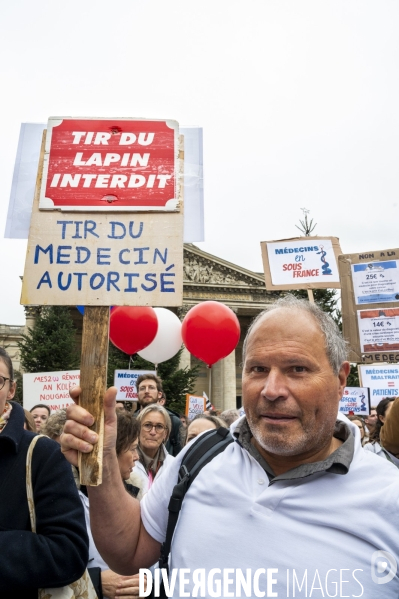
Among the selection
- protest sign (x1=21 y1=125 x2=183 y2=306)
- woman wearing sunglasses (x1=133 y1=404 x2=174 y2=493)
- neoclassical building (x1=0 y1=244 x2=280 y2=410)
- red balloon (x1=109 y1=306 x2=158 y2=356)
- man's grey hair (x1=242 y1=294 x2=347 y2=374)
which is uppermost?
neoclassical building (x1=0 y1=244 x2=280 y2=410)

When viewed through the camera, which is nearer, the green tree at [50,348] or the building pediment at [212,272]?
the green tree at [50,348]

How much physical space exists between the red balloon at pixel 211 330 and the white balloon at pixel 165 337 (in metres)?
1.27

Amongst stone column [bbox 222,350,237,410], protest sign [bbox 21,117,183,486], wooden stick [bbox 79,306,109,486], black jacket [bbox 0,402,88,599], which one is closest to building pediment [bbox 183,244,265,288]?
stone column [bbox 222,350,237,410]

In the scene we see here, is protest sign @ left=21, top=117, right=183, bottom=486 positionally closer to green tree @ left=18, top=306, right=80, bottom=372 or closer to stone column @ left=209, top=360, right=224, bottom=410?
green tree @ left=18, top=306, right=80, bottom=372

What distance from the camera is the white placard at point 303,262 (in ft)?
24.7

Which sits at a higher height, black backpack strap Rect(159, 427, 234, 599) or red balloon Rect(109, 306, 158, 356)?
red balloon Rect(109, 306, 158, 356)

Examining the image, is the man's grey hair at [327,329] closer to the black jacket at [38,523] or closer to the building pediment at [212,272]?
the black jacket at [38,523]

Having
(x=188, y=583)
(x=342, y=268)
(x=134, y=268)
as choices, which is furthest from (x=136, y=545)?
(x=342, y=268)

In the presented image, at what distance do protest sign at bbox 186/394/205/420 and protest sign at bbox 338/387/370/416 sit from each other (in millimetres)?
3179

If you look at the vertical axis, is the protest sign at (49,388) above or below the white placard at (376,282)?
below

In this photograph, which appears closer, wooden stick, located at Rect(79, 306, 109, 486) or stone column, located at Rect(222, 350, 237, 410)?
wooden stick, located at Rect(79, 306, 109, 486)

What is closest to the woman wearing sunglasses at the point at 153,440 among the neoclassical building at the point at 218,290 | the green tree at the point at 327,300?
the green tree at the point at 327,300

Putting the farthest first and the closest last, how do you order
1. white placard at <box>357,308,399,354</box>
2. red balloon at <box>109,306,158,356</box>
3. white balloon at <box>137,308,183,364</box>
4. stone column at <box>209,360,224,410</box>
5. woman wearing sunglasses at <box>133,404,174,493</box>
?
1. stone column at <box>209,360,224,410</box>
2. white balloon at <box>137,308,183,364</box>
3. red balloon at <box>109,306,158,356</box>
4. white placard at <box>357,308,399,354</box>
5. woman wearing sunglasses at <box>133,404,174,493</box>

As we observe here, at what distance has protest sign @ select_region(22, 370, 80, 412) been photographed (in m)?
8.39
